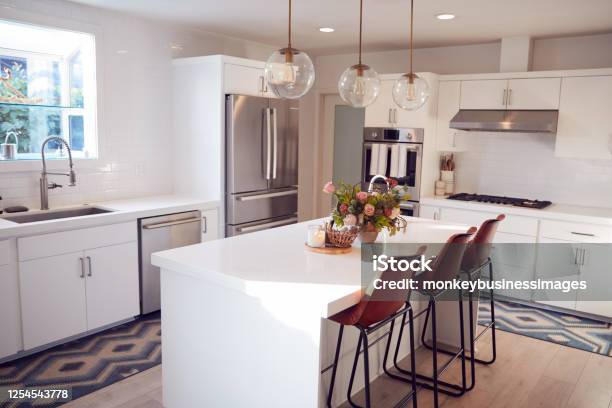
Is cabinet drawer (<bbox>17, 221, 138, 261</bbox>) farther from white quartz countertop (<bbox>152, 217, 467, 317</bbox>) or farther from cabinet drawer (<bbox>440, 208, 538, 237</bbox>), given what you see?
cabinet drawer (<bbox>440, 208, 538, 237</bbox>)

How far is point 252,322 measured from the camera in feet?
7.57

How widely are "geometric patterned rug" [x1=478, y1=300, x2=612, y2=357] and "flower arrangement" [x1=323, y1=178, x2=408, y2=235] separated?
203cm

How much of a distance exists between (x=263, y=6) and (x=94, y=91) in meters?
1.59

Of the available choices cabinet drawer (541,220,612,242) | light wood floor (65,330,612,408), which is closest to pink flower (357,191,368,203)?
light wood floor (65,330,612,408)

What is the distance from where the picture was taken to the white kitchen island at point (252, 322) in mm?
2148

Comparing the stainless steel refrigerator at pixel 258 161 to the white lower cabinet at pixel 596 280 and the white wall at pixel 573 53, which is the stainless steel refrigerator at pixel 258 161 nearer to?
the white wall at pixel 573 53

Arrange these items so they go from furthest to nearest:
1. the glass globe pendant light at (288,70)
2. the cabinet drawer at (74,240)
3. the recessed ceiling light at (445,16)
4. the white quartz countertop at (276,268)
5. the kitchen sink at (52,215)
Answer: the recessed ceiling light at (445,16) < the kitchen sink at (52,215) < the cabinet drawer at (74,240) < the glass globe pendant light at (288,70) < the white quartz countertop at (276,268)

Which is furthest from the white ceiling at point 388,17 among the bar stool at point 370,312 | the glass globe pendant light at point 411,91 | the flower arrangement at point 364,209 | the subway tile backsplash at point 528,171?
the bar stool at point 370,312

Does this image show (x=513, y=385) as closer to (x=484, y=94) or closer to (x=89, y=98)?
(x=484, y=94)

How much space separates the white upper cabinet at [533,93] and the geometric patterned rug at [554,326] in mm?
1879

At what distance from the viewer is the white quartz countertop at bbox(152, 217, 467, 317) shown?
2.15 metres

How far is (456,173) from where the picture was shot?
18.4ft

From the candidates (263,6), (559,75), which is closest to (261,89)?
(263,6)

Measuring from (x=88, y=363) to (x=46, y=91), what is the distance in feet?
7.20
